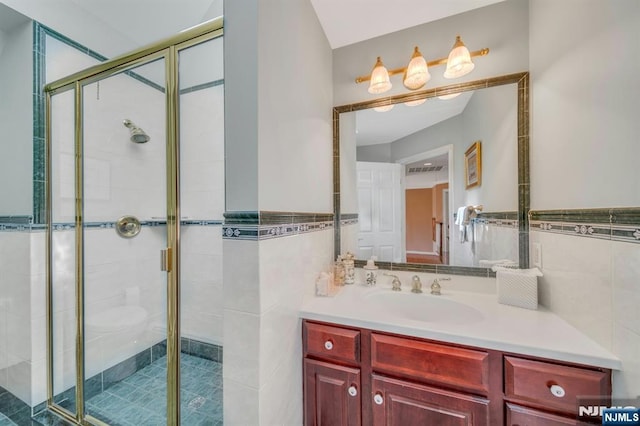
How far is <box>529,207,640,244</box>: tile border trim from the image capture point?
68 centimetres

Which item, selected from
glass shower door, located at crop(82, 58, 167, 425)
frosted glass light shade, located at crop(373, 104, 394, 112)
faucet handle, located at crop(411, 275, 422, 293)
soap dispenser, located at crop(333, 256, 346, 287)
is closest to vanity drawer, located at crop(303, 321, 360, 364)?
soap dispenser, located at crop(333, 256, 346, 287)

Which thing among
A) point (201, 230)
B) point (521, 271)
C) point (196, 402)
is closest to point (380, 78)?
point (521, 271)

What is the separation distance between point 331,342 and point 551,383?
783mm

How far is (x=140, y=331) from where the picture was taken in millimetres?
1717

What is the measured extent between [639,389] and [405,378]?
2.16 ft

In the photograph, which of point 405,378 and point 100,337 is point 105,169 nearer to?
point 100,337

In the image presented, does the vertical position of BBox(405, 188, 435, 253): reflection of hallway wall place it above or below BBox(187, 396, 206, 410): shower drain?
above

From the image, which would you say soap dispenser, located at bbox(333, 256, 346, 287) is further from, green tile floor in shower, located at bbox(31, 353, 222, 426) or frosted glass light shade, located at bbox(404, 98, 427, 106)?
frosted glass light shade, located at bbox(404, 98, 427, 106)

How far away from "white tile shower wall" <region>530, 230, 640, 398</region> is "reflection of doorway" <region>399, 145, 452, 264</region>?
1.62 feet

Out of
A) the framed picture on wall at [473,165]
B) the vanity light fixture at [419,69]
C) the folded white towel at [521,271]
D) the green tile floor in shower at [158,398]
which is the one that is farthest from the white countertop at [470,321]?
the vanity light fixture at [419,69]

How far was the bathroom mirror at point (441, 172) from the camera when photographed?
1263mm

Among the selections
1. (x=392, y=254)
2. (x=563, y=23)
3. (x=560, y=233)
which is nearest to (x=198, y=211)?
(x=392, y=254)

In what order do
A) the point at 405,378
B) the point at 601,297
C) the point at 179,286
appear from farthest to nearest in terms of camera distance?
the point at 179,286 < the point at 405,378 < the point at 601,297

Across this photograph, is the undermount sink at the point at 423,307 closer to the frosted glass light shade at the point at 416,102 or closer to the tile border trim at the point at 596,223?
the tile border trim at the point at 596,223
